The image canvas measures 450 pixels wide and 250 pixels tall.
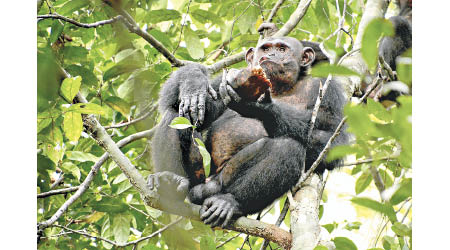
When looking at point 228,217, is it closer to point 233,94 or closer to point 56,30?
point 233,94

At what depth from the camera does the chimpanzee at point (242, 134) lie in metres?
2.21

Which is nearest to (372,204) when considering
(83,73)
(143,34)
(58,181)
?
(143,34)

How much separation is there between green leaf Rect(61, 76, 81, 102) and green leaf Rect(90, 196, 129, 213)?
1.03 meters

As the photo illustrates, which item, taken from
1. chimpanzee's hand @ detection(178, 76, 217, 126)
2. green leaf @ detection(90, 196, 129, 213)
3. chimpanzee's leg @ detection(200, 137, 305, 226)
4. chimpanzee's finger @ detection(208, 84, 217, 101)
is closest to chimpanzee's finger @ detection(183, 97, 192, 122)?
chimpanzee's hand @ detection(178, 76, 217, 126)

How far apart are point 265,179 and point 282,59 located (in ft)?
2.79

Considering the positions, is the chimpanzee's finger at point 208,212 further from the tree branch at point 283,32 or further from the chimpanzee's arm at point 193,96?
the tree branch at point 283,32

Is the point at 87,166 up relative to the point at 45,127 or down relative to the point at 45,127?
down

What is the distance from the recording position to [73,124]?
197 centimetres

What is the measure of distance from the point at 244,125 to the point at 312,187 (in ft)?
1.83

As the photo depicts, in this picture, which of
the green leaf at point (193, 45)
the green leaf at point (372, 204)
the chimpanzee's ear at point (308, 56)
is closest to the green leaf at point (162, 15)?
the green leaf at point (193, 45)
